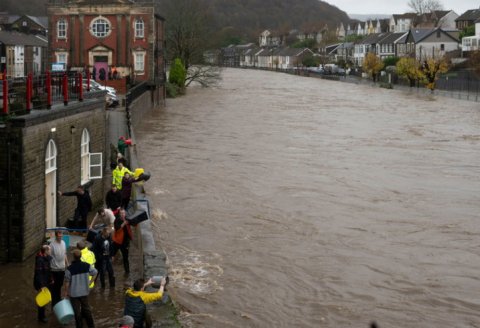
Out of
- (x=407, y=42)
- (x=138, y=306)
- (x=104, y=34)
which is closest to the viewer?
(x=138, y=306)

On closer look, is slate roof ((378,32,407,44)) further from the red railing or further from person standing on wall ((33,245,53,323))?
person standing on wall ((33,245,53,323))

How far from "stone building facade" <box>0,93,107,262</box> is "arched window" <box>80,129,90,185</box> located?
0.03 metres

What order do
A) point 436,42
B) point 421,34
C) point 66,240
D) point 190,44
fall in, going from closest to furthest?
point 66,240, point 190,44, point 436,42, point 421,34

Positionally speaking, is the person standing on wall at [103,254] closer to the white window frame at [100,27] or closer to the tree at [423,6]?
the white window frame at [100,27]

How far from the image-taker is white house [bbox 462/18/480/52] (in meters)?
108

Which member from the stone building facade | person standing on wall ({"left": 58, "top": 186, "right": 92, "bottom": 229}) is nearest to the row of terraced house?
the stone building facade

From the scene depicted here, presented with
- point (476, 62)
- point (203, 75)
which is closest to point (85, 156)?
point (203, 75)

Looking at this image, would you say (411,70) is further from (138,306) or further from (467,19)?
(138,306)

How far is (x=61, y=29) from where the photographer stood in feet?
185

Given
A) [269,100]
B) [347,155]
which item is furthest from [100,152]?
[269,100]

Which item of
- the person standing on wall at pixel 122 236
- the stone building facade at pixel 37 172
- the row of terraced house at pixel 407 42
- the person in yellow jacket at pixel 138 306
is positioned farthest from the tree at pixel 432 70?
the person in yellow jacket at pixel 138 306

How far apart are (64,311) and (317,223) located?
11512mm

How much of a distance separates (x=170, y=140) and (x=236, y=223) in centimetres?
1872

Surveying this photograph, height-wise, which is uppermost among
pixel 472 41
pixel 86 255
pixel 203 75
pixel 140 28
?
pixel 472 41
